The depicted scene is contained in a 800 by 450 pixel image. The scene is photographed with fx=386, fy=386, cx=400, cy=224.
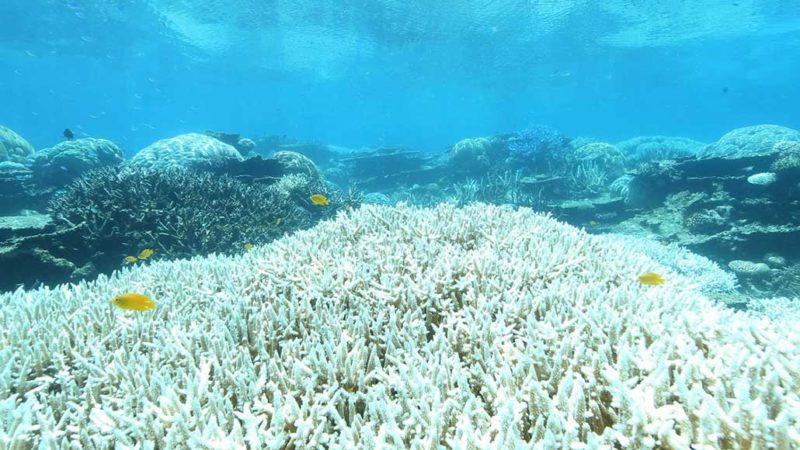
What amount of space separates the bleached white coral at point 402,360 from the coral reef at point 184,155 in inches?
426

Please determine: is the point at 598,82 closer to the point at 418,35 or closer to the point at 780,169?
the point at 418,35

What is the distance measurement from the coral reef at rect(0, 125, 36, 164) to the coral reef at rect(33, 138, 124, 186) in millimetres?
3725

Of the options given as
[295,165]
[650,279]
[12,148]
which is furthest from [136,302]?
[12,148]

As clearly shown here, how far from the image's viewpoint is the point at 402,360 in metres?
2.34

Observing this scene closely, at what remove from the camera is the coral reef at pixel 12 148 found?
733 inches

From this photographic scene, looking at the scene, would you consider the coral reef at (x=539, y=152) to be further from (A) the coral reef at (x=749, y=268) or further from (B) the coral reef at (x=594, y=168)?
(A) the coral reef at (x=749, y=268)

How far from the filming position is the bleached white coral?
1.59m

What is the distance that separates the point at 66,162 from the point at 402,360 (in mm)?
19074

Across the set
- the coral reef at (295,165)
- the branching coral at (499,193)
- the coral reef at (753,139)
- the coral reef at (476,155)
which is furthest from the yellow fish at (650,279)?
the coral reef at (476,155)

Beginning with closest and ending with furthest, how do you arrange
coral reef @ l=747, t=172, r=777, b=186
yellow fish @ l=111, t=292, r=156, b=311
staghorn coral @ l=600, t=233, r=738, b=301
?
yellow fish @ l=111, t=292, r=156, b=311 → staghorn coral @ l=600, t=233, r=738, b=301 → coral reef @ l=747, t=172, r=777, b=186

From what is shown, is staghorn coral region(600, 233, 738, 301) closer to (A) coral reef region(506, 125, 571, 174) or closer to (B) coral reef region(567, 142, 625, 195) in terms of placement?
(B) coral reef region(567, 142, 625, 195)

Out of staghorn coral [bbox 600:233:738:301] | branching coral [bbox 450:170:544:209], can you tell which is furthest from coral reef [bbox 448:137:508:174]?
staghorn coral [bbox 600:233:738:301]

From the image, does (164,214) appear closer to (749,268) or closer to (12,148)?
(749,268)

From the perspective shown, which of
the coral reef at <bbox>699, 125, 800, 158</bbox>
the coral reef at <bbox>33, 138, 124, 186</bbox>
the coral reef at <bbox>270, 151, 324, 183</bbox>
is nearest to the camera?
Answer: the coral reef at <bbox>270, 151, 324, 183</bbox>
